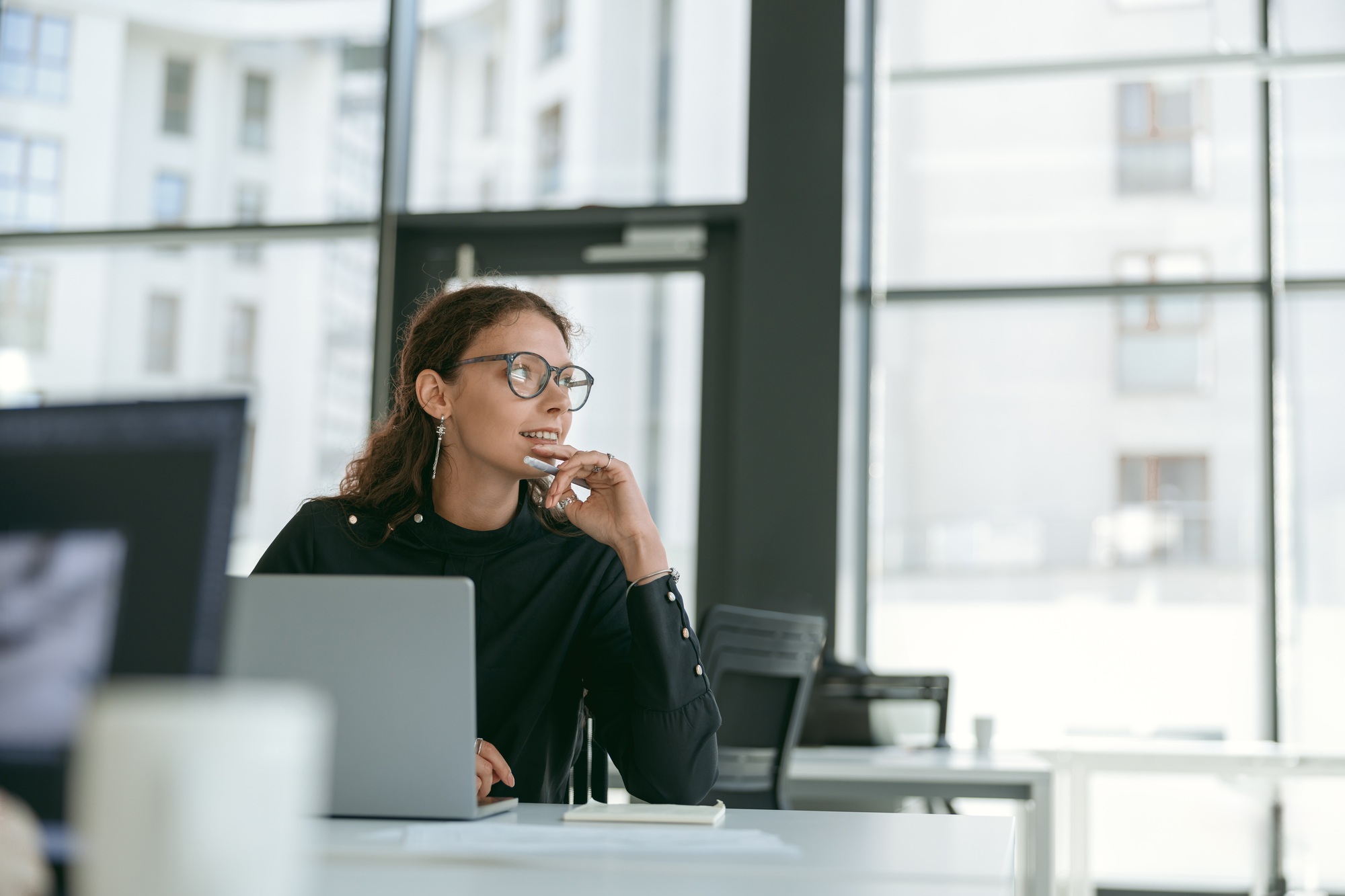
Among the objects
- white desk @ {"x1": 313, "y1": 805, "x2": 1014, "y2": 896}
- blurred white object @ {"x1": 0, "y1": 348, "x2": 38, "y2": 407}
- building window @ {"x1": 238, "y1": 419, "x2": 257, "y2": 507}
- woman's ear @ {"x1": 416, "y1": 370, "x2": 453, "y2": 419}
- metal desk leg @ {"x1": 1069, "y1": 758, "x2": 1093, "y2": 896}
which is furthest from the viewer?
blurred white object @ {"x1": 0, "y1": 348, "x2": 38, "y2": 407}

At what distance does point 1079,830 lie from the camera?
10.6ft

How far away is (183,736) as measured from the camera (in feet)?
1.34

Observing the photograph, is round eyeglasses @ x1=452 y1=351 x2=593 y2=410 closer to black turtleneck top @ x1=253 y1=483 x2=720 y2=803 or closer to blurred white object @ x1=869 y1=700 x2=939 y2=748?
black turtleneck top @ x1=253 y1=483 x2=720 y2=803

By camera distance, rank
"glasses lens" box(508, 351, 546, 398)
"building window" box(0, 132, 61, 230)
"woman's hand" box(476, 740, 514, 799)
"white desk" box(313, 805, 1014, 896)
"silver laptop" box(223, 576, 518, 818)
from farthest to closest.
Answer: "building window" box(0, 132, 61, 230) → "glasses lens" box(508, 351, 546, 398) → "woman's hand" box(476, 740, 514, 799) → "silver laptop" box(223, 576, 518, 818) → "white desk" box(313, 805, 1014, 896)

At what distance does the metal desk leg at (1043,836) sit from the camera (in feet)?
8.28

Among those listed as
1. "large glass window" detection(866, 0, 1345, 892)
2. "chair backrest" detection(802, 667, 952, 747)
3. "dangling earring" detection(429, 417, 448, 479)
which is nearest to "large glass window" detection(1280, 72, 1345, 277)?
"large glass window" detection(866, 0, 1345, 892)

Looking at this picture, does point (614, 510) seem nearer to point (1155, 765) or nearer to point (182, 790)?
point (182, 790)

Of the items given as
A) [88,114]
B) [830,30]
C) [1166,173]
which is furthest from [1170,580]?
[88,114]

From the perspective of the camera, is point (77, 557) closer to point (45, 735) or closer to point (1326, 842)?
point (45, 735)

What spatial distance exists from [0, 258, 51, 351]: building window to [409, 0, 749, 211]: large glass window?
4.77 ft

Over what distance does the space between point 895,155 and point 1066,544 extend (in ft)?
5.14

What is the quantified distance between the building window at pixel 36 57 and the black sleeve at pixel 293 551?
364 centimetres

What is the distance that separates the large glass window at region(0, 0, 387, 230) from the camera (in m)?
4.70

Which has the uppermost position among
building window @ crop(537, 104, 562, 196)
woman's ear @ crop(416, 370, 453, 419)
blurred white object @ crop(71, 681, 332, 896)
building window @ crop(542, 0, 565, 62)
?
building window @ crop(542, 0, 565, 62)
